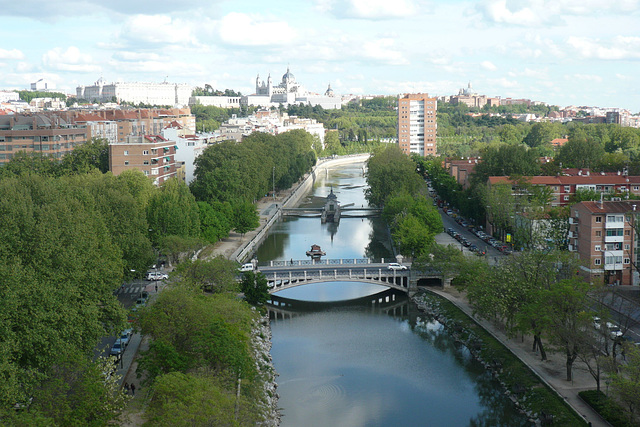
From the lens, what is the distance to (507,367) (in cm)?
2194

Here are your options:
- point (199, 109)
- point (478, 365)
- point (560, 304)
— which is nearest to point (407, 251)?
point (478, 365)

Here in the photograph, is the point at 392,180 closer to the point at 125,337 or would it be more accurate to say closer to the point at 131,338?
the point at 131,338

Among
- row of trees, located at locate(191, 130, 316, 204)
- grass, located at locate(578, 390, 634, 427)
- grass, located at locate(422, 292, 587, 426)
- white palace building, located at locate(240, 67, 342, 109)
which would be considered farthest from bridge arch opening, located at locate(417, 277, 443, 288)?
white palace building, located at locate(240, 67, 342, 109)

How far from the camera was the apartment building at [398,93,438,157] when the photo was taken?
3497 inches

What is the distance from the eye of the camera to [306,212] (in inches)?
2144

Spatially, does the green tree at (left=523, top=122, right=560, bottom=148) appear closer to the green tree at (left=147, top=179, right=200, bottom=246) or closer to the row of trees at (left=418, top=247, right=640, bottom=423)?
the green tree at (left=147, top=179, right=200, bottom=246)

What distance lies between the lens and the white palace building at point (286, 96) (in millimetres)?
179875

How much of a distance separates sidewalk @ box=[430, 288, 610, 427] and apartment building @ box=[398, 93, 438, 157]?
6499cm

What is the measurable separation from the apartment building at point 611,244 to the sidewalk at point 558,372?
22.3ft

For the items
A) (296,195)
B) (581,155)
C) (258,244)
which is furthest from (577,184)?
(296,195)

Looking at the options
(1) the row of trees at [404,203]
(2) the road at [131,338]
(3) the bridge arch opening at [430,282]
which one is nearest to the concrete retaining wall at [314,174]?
(1) the row of trees at [404,203]

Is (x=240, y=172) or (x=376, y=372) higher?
(x=240, y=172)

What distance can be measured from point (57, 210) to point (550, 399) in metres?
13.6

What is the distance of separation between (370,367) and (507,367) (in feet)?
13.4
